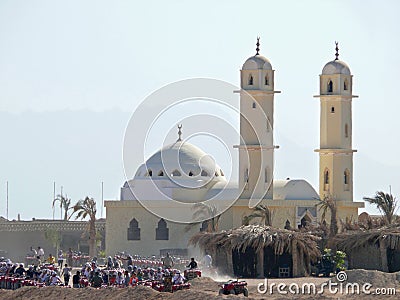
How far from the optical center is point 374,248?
4991 cm

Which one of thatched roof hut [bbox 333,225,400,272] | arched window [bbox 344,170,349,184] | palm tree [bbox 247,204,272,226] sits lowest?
thatched roof hut [bbox 333,225,400,272]

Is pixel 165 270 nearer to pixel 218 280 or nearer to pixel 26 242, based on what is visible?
pixel 218 280

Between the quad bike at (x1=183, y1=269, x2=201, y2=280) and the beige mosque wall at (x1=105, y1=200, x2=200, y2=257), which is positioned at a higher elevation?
the beige mosque wall at (x1=105, y1=200, x2=200, y2=257)

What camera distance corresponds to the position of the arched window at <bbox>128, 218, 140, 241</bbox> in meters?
62.9

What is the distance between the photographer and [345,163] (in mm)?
63500

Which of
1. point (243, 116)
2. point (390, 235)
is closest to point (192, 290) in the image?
point (390, 235)

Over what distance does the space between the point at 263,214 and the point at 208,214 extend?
3.22 metres

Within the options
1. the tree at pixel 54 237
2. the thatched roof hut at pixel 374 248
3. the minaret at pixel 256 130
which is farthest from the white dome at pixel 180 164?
the thatched roof hut at pixel 374 248

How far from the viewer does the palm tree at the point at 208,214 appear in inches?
2395

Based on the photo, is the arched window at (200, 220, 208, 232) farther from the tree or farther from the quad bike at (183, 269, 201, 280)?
the quad bike at (183, 269, 201, 280)

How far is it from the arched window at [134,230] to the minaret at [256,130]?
504 cm

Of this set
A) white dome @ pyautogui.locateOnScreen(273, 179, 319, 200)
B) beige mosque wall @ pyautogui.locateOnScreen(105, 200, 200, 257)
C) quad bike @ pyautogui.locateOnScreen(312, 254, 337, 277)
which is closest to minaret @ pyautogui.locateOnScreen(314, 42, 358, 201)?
white dome @ pyautogui.locateOnScreen(273, 179, 319, 200)

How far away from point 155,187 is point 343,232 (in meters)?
13.4

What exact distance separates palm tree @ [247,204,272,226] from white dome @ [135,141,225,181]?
5.11 m
